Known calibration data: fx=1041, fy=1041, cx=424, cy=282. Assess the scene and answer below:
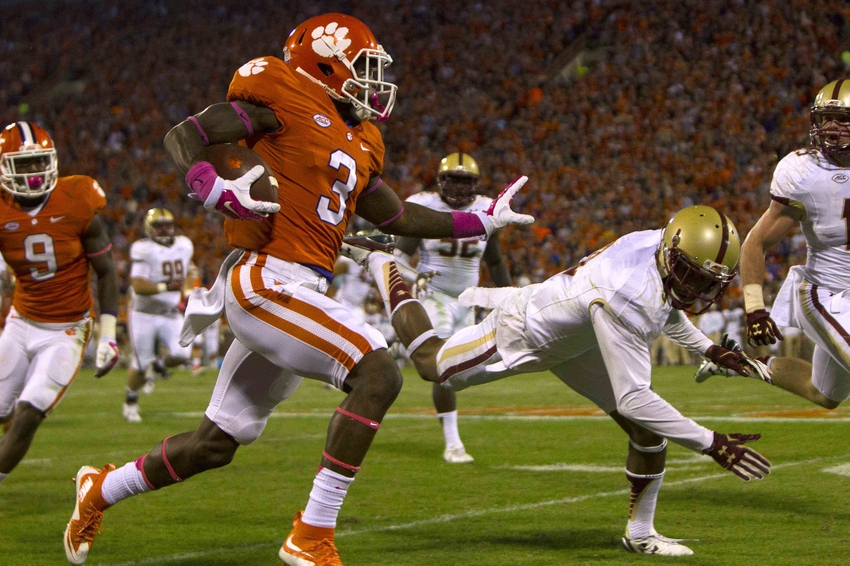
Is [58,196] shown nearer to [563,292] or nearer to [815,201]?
[563,292]

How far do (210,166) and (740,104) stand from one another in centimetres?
1508

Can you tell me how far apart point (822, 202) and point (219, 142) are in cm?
285

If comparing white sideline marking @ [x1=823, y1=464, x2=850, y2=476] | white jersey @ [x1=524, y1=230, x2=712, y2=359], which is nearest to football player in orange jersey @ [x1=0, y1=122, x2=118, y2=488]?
white jersey @ [x1=524, y1=230, x2=712, y2=359]

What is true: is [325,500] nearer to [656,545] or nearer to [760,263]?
[656,545]

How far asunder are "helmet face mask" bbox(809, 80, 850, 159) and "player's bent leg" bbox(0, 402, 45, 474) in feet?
12.3

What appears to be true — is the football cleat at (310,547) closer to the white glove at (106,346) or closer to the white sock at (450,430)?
the white glove at (106,346)

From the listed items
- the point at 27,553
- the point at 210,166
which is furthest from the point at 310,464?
the point at 210,166

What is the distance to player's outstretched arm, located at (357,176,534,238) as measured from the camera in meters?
4.05

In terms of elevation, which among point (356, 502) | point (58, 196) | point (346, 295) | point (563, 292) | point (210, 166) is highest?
point (210, 166)

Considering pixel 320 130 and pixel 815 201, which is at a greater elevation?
pixel 320 130

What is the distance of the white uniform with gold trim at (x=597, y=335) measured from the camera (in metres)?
3.46

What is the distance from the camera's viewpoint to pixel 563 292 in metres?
3.78

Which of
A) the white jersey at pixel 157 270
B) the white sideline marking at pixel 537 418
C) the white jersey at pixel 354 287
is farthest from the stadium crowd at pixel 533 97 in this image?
the white jersey at pixel 157 270

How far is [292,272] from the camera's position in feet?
11.5
